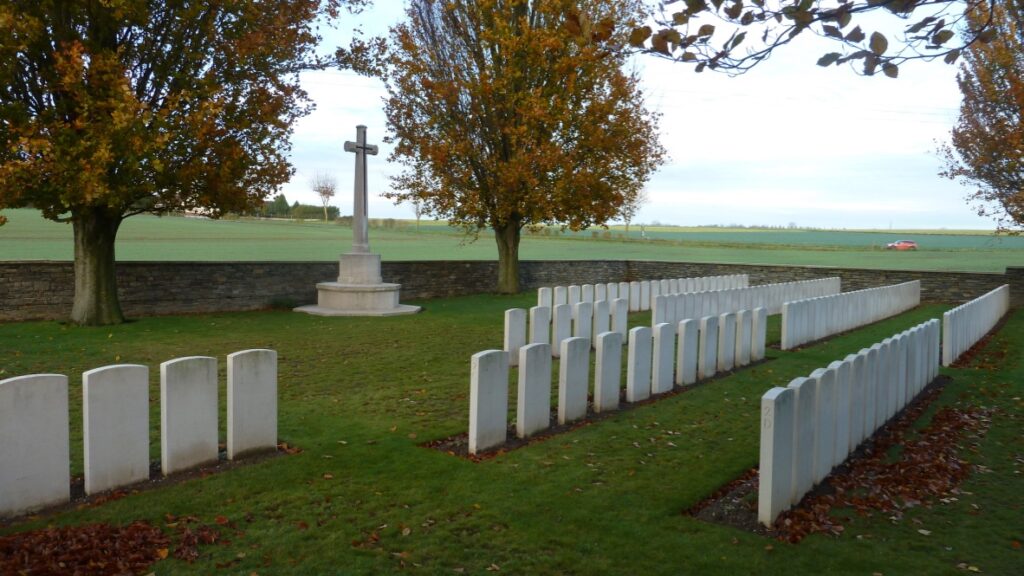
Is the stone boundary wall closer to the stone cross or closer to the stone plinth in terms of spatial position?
the stone plinth

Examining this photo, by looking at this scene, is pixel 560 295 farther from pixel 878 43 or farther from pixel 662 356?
pixel 878 43

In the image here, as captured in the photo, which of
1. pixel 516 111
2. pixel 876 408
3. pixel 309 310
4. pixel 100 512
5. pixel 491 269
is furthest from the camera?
pixel 491 269

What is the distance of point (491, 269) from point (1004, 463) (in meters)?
18.0

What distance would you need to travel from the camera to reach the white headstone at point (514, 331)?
9984 mm

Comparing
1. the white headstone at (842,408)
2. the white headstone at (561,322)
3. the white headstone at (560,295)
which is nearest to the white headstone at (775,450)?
the white headstone at (842,408)

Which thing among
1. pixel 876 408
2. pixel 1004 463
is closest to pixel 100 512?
pixel 876 408

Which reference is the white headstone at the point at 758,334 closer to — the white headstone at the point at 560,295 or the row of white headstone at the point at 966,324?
the row of white headstone at the point at 966,324

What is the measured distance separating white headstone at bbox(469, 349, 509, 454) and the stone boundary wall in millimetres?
11977

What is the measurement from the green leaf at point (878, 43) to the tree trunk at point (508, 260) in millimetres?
18122

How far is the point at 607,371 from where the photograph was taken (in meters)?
7.47

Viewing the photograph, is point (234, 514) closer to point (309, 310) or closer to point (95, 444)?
point (95, 444)

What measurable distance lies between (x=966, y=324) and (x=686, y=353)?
6.30 meters

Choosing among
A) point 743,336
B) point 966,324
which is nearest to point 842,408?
point 743,336

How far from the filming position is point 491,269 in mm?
23406
